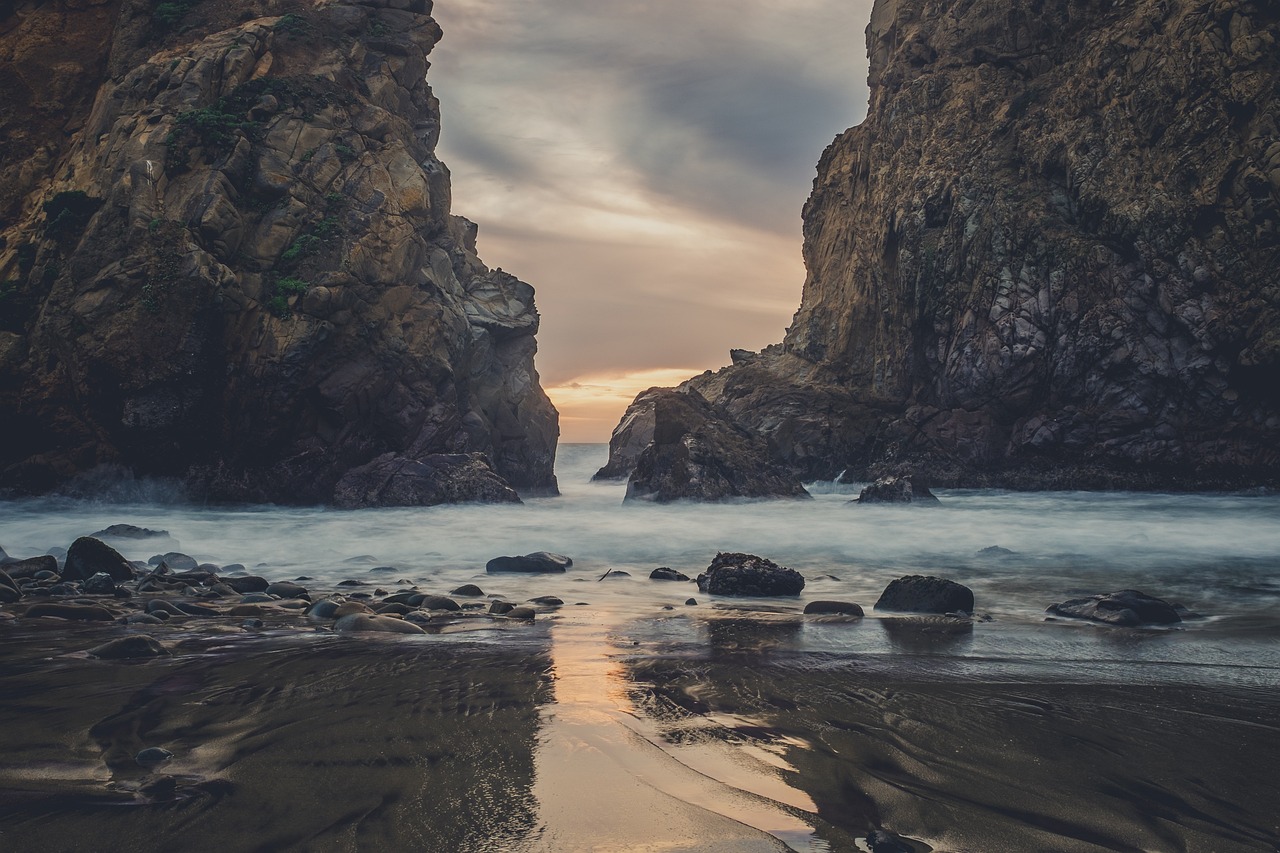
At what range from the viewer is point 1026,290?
32.6 metres

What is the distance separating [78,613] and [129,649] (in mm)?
2270

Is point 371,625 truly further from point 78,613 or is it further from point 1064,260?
point 1064,260

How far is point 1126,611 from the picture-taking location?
758cm

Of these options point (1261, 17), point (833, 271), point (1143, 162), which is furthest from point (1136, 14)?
point (833, 271)

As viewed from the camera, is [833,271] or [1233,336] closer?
[1233,336]

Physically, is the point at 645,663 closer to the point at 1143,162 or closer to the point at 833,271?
the point at 1143,162

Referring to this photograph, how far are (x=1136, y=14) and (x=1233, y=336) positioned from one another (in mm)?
14542

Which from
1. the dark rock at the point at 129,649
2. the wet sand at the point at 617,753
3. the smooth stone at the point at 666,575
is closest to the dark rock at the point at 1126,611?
the wet sand at the point at 617,753

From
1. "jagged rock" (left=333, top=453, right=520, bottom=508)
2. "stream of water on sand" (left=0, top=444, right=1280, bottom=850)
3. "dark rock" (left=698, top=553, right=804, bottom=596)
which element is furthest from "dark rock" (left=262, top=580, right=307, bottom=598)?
"jagged rock" (left=333, top=453, right=520, bottom=508)

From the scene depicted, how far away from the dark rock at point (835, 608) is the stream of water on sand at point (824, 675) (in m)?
0.27

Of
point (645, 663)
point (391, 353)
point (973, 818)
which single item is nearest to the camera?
point (973, 818)

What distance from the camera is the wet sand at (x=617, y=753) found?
2789mm

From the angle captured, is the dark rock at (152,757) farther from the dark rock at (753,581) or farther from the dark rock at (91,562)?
the dark rock at (91,562)

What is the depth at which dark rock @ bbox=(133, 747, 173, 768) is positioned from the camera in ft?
11.1
